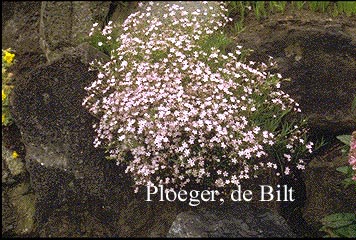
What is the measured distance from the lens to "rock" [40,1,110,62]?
569 cm

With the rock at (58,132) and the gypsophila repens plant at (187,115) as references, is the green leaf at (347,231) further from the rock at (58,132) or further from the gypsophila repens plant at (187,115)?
the rock at (58,132)

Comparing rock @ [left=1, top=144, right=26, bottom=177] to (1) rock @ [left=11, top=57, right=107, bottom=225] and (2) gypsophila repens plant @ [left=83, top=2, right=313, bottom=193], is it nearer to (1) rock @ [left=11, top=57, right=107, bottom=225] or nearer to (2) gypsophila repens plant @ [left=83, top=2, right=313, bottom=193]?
(1) rock @ [left=11, top=57, right=107, bottom=225]

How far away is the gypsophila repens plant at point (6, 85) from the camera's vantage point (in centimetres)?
554

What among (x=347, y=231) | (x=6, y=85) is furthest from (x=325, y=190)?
(x=6, y=85)

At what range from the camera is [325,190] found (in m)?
4.29

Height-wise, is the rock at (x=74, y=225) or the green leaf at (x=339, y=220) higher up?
the green leaf at (x=339, y=220)

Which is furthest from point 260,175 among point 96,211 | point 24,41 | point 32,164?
point 24,41

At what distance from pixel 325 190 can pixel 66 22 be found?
3356 millimetres

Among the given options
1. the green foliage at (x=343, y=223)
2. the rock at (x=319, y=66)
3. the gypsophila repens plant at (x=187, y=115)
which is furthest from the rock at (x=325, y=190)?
the green foliage at (x=343, y=223)

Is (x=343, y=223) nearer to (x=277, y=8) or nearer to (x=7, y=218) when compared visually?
(x=277, y=8)

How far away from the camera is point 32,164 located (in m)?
4.40

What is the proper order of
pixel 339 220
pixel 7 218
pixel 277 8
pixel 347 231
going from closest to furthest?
pixel 347 231, pixel 339 220, pixel 7 218, pixel 277 8

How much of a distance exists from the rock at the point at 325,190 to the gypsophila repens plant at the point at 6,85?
10.6 ft

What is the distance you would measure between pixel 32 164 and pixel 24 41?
2527mm
